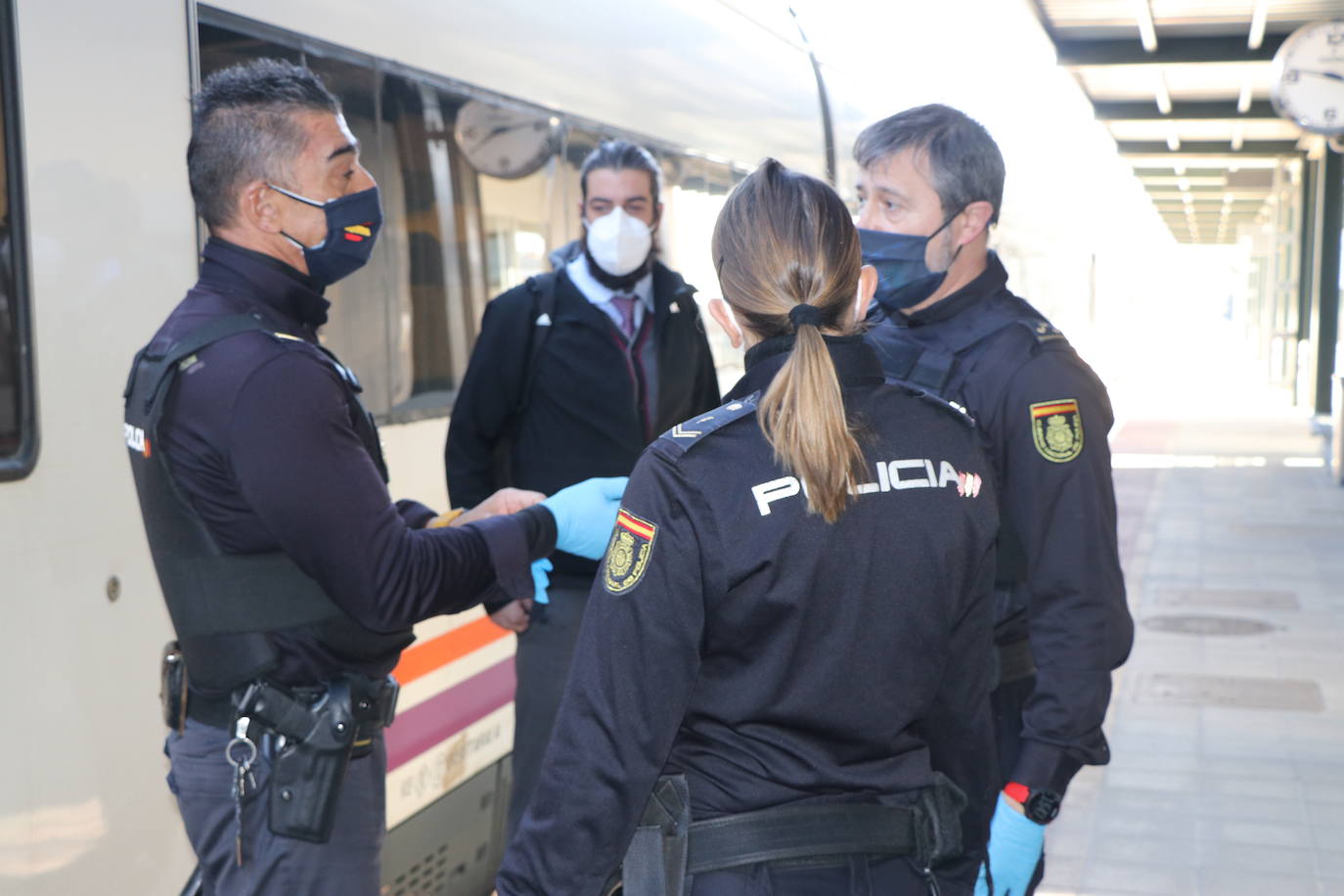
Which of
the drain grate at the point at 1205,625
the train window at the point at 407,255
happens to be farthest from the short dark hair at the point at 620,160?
the drain grate at the point at 1205,625

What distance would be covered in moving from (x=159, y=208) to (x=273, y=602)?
89 cm

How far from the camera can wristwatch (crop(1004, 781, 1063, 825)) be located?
7.79 feet

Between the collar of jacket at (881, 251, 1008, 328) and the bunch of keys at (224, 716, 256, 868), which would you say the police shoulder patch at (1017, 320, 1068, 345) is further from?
the bunch of keys at (224, 716, 256, 868)

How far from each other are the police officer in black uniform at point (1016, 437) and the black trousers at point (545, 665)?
3.53 feet

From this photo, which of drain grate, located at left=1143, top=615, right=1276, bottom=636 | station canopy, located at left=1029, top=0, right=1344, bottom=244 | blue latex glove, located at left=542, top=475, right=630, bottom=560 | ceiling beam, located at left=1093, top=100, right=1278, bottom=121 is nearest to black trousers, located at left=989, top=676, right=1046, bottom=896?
blue latex glove, located at left=542, top=475, right=630, bottom=560

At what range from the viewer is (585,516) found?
2586mm

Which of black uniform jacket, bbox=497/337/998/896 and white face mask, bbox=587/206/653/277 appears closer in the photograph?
black uniform jacket, bbox=497/337/998/896

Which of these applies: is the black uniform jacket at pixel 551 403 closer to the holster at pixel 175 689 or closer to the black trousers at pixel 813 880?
the holster at pixel 175 689

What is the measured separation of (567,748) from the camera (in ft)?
5.71

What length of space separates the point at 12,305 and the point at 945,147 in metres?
1.63

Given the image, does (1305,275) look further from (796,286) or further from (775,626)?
(775,626)

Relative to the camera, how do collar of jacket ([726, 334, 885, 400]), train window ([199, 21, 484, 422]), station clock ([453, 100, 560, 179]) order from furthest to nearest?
station clock ([453, 100, 560, 179])
train window ([199, 21, 484, 422])
collar of jacket ([726, 334, 885, 400])

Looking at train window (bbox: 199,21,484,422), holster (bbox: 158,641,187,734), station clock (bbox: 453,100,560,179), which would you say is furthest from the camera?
station clock (bbox: 453,100,560,179)

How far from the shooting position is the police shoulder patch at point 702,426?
1.74 metres
